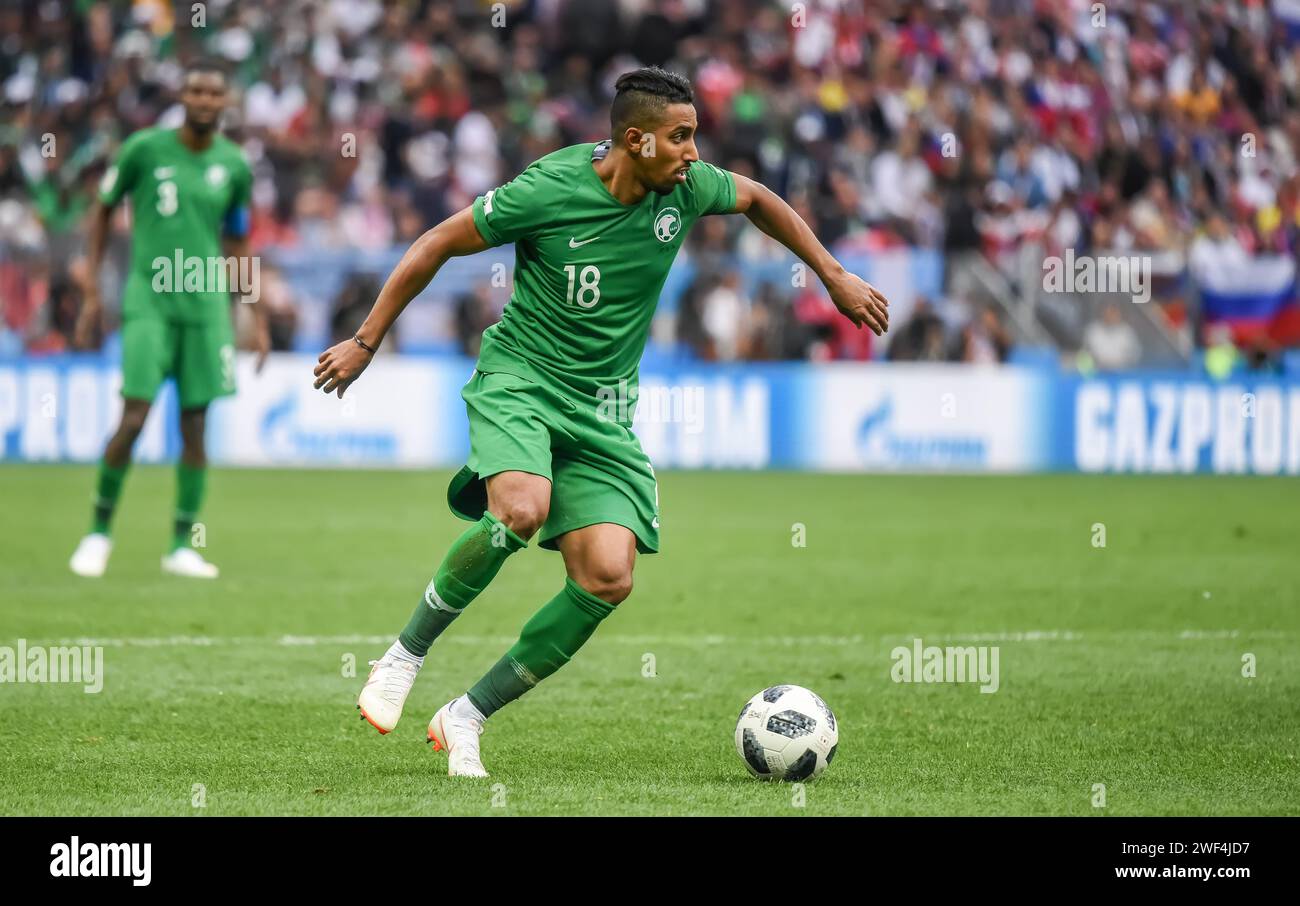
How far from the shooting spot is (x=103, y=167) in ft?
68.8

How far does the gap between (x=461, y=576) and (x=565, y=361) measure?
76cm

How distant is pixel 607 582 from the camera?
596cm

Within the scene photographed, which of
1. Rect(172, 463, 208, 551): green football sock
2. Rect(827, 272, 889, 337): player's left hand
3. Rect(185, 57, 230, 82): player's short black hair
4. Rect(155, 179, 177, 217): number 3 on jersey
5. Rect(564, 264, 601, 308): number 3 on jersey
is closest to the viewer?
Rect(564, 264, 601, 308): number 3 on jersey

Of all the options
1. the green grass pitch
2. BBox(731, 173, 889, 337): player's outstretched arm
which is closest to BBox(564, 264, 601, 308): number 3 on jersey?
BBox(731, 173, 889, 337): player's outstretched arm

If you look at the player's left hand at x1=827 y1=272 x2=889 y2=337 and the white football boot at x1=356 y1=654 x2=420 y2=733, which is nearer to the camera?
the white football boot at x1=356 y1=654 x2=420 y2=733

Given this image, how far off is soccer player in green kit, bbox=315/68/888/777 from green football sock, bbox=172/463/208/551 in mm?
5050

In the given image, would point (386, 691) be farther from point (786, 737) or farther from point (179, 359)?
point (179, 359)

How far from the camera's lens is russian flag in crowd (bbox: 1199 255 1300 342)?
19.8 m

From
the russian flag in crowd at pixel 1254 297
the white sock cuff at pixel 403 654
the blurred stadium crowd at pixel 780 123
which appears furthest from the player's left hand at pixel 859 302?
the russian flag in crowd at pixel 1254 297

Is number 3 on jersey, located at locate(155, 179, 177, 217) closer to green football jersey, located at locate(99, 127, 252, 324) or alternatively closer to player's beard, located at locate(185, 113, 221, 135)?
green football jersey, located at locate(99, 127, 252, 324)

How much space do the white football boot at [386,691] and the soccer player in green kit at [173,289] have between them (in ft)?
16.7

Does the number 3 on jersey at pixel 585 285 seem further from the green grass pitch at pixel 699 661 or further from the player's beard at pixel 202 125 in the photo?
the player's beard at pixel 202 125

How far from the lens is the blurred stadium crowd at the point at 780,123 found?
1945cm
